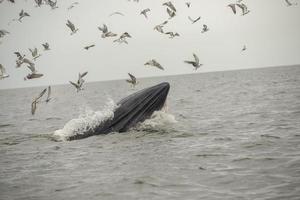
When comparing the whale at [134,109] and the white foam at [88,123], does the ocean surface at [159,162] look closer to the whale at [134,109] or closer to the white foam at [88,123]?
the white foam at [88,123]

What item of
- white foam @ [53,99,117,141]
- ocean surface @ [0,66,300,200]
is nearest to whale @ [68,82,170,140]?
white foam @ [53,99,117,141]

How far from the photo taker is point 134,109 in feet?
55.4

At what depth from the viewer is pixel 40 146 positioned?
1644 cm

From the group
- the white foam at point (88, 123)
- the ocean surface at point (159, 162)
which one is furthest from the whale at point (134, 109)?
the ocean surface at point (159, 162)

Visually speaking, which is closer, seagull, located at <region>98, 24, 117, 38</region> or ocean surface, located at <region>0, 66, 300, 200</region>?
ocean surface, located at <region>0, 66, 300, 200</region>

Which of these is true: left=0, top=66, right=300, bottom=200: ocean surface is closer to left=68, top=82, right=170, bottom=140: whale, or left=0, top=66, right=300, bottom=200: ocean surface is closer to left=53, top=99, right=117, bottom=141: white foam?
left=53, top=99, right=117, bottom=141: white foam

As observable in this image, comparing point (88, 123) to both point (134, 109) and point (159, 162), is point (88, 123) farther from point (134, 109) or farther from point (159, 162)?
point (159, 162)

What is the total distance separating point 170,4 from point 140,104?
4.14 metres

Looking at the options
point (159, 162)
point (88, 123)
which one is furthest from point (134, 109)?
point (159, 162)

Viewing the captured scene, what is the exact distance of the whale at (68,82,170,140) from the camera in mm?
16891

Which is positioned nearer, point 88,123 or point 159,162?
point 159,162

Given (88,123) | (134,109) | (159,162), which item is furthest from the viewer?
(88,123)

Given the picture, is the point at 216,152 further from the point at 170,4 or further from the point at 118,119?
the point at 170,4

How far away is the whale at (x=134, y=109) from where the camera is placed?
16.9m
